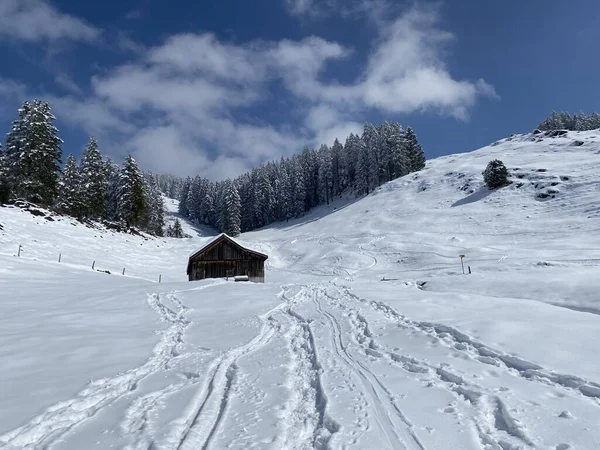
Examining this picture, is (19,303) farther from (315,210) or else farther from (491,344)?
(315,210)

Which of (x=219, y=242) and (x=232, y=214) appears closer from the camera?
(x=219, y=242)

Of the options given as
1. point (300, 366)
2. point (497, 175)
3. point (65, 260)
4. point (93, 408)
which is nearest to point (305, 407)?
point (300, 366)

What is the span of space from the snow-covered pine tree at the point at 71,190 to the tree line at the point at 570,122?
118 m

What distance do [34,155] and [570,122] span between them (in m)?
133

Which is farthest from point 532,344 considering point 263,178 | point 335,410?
point 263,178

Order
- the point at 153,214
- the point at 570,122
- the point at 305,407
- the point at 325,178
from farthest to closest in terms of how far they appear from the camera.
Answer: the point at 570,122
the point at 325,178
the point at 153,214
the point at 305,407

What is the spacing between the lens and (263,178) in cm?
9875

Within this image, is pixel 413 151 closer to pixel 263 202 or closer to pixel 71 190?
pixel 263 202

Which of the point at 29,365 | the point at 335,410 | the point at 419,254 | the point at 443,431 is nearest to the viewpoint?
the point at 443,431

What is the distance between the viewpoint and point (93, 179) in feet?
182

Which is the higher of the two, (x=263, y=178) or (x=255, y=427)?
(x=263, y=178)

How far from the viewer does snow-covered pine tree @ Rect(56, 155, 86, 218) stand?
172 ft

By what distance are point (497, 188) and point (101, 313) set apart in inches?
2254

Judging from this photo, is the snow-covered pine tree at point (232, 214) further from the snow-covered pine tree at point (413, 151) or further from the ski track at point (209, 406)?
the ski track at point (209, 406)
